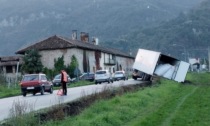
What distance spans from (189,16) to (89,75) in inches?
3933

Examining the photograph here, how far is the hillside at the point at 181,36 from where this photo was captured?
148 m

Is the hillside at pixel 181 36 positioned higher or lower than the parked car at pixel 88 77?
higher

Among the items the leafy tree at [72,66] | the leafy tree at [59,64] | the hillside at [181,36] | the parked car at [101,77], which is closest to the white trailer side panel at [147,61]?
the parked car at [101,77]

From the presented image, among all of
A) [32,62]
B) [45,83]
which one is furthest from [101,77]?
[32,62]

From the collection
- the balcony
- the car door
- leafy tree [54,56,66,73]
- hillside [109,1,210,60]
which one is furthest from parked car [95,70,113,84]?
hillside [109,1,210,60]

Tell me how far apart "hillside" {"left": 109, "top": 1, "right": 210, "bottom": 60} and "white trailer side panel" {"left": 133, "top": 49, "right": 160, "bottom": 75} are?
80.5 metres

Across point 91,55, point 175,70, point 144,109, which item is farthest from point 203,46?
point 144,109

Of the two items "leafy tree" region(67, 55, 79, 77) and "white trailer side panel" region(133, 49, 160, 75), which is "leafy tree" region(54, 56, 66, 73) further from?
"white trailer side panel" region(133, 49, 160, 75)

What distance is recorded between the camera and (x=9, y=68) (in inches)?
3807

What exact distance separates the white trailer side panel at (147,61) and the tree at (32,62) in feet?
93.9

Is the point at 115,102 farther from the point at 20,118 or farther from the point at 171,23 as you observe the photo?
the point at 171,23

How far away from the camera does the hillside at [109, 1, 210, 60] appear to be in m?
148

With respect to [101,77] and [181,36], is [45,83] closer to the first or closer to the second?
[101,77]

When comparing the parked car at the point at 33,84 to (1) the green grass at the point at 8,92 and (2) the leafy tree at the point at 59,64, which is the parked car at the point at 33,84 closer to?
(1) the green grass at the point at 8,92
